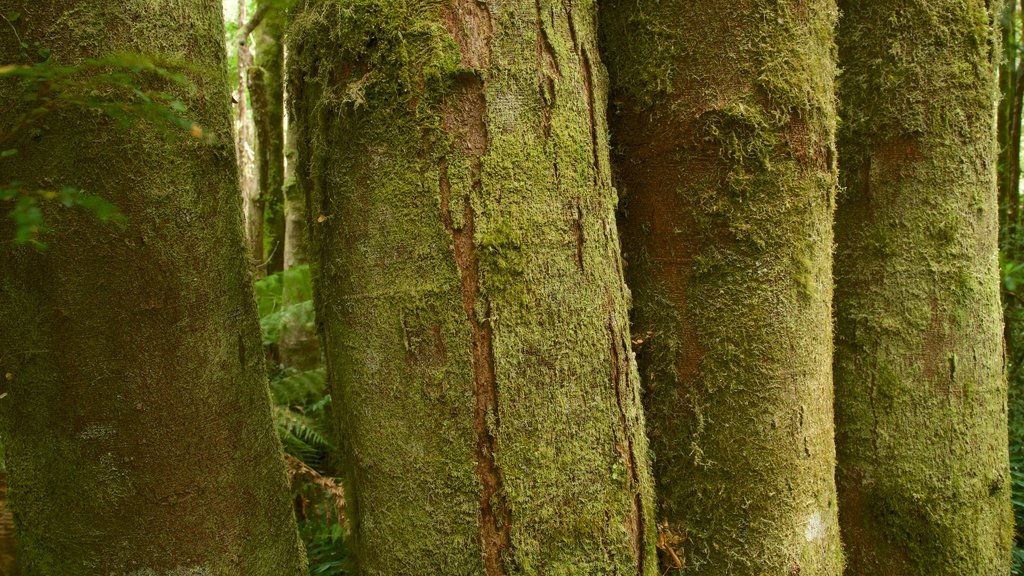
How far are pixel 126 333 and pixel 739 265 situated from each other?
151 cm

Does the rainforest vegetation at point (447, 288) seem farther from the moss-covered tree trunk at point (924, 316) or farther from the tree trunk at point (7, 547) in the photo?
the tree trunk at point (7, 547)

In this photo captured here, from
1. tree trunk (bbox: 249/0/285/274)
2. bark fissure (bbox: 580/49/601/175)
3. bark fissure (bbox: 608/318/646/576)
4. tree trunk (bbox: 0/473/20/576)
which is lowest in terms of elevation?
tree trunk (bbox: 0/473/20/576)

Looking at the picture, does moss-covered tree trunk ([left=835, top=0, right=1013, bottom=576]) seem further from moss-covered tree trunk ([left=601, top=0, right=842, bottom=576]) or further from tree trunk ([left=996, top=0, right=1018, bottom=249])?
tree trunk ([left=996, top=0, right=1018, bottom=249])

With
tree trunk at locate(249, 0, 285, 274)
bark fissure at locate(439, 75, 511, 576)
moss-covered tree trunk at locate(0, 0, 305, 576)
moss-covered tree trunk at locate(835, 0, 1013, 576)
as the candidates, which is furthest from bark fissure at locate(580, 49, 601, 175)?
tree trunk at locate(249, 0, 285, 274)

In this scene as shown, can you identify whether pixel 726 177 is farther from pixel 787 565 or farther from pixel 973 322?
pixel 973 322

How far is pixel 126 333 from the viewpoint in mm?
1316

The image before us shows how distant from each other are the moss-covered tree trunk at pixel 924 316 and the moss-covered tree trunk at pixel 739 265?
58cm

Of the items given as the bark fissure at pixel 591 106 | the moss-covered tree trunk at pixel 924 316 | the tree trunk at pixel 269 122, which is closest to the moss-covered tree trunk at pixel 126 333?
the bark fissure at pixel 591 106

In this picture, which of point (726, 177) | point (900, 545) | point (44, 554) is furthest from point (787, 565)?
point (44, 554)

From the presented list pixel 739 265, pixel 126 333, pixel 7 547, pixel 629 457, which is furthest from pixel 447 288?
pixel 7 547

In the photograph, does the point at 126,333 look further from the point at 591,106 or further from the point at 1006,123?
the point at 1006,123

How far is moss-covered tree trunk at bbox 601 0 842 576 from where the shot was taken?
162cm

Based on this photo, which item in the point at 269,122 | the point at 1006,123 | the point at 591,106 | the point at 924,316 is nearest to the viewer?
the point at 591,106

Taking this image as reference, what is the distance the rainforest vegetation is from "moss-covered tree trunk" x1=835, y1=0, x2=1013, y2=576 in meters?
0.54
